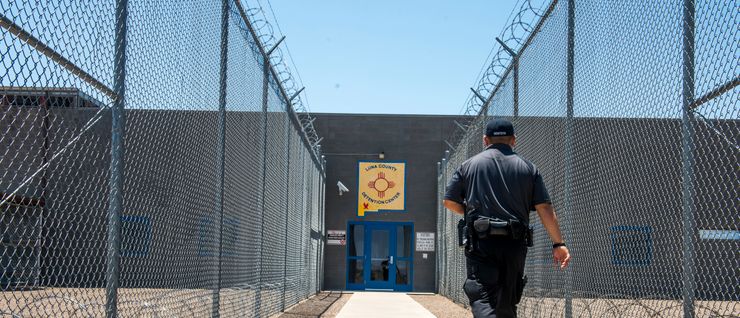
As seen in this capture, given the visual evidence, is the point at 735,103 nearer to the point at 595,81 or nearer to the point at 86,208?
the point at 595,81

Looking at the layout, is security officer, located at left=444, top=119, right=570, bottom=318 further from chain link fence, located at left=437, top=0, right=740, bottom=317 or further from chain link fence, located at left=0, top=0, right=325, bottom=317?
chain link fence, located at left=0, top=0, right=325, bottom=317

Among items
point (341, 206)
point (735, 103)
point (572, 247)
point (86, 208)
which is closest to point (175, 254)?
point (86, 208)

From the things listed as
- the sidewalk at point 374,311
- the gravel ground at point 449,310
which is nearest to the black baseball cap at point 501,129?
the sidewalk at point 374,311

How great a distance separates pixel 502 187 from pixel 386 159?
22182 millimetres

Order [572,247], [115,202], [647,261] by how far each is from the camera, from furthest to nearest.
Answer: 1. [572,247]
2. [647,261]
3. [115,202]

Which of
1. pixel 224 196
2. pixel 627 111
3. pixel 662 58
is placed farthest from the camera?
pixel 224 196

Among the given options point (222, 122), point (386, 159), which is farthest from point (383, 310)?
point (386, 159)

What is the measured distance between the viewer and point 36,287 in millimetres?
4594

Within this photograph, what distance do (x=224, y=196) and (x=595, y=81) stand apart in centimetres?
350

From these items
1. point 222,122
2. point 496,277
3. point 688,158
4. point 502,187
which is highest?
point 222,122

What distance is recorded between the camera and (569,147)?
7180mm

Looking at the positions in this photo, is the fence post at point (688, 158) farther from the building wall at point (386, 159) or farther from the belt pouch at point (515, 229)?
the building wall at point (386, 159)

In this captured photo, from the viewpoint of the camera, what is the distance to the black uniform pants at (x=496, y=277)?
192 inches

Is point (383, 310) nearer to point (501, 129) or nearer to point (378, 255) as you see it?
point (501, 129)
